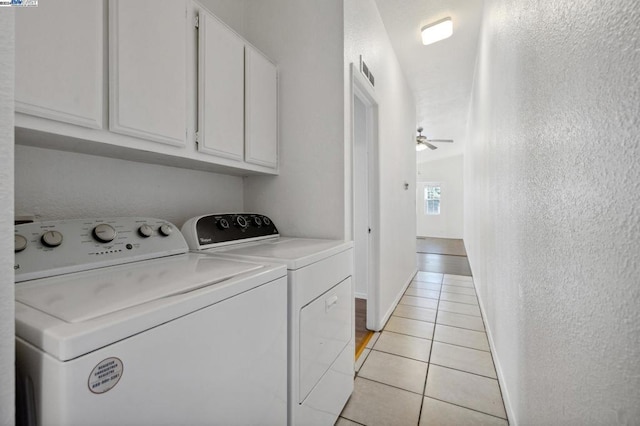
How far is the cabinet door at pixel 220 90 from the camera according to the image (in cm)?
136

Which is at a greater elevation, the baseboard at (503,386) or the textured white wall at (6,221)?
the textured white wall at (6,221)

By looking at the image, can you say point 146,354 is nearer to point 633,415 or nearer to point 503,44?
point 633,415

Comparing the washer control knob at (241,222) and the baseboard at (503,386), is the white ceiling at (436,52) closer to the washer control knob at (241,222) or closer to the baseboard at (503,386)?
the washer control knob at (241,222)

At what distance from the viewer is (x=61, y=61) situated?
0.88 m

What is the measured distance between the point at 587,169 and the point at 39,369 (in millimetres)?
1252

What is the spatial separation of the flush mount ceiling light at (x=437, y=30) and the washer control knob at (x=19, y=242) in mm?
3158

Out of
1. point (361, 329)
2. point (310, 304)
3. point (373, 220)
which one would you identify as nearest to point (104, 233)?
point (310, 304)

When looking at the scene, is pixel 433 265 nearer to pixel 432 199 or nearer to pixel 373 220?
pixel 373 220

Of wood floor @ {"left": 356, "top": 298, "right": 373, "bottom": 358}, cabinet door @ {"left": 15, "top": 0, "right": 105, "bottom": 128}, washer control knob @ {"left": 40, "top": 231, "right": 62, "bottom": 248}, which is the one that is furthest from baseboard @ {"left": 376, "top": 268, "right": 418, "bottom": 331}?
cabinet door @ {"left": 15, "top": 0, "right": 105, "bottom": 128}

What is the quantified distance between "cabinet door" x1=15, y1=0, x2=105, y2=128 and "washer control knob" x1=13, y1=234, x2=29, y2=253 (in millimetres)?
382

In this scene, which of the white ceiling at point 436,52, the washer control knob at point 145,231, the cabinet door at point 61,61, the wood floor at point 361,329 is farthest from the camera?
the white ceiling at point 436,52

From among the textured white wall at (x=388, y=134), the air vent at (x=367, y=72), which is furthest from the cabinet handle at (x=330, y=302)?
the air vent at (x=367, y=72)

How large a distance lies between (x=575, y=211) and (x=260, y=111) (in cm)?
162

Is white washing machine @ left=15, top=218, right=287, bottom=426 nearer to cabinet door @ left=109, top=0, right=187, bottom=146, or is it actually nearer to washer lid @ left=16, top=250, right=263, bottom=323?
washer lid @ left=16, top=250, right=263, bottom=323
